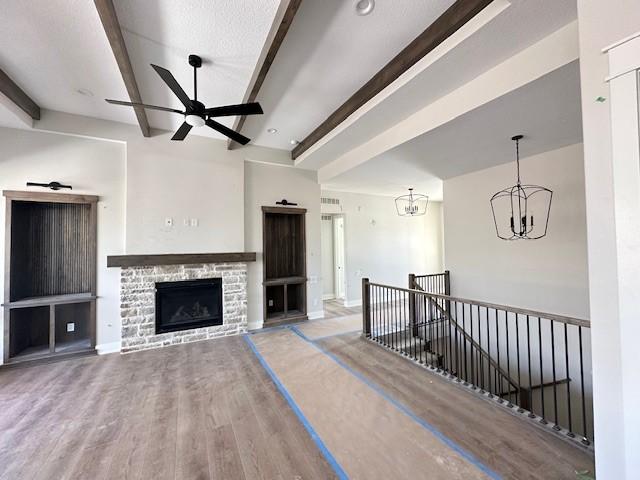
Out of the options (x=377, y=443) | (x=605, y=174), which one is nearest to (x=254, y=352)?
(x=377, y=443)

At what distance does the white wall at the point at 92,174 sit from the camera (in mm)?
3570

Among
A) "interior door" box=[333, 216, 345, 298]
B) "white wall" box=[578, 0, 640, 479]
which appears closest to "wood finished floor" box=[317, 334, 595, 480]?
"white wall" box=[578, 0, 640, 479]

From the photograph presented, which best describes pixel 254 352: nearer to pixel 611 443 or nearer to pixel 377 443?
pixel 377 443

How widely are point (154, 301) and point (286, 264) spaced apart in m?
2.39

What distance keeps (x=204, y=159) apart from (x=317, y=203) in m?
2.26

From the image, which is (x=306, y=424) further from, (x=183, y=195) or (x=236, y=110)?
(x=183, y=195)

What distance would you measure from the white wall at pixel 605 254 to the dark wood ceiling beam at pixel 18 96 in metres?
4.94

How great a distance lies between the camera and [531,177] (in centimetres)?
437

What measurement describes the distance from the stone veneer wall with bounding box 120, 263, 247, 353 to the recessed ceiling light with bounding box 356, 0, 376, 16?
12.8ft

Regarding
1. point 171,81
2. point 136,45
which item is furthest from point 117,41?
point 171,81

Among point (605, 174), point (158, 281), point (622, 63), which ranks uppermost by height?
point (622, 63)

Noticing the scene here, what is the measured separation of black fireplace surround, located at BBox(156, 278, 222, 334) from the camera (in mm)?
4262

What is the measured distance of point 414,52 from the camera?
2.48 meters

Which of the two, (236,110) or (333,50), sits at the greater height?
(333,50)
